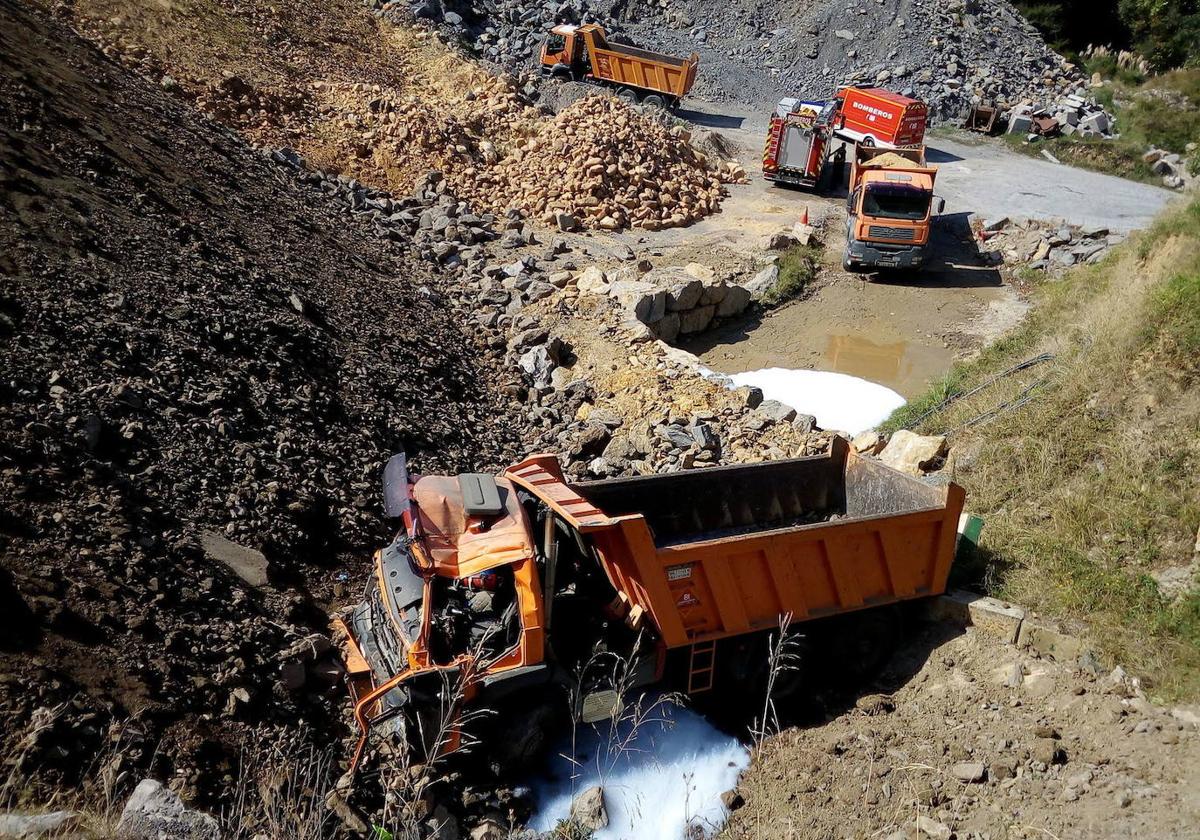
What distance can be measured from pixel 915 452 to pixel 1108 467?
1.66 metres

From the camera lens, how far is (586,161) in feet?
58.0

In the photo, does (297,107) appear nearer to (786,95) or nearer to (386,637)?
(386,637)

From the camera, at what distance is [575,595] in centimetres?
597

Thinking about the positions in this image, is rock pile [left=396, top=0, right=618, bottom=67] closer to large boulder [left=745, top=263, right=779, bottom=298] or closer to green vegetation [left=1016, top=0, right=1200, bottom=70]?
large boulder [left=745, top=263, right=779, bottom=298]

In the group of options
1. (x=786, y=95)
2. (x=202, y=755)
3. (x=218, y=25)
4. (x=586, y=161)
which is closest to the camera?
(x=202, y=755)

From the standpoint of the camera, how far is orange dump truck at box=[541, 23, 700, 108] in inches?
947

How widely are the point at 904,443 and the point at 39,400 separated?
7478mm

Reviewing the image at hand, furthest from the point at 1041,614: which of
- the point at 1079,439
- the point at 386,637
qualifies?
the point at 386,637

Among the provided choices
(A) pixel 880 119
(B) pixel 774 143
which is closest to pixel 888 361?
(B) pixel 774 143

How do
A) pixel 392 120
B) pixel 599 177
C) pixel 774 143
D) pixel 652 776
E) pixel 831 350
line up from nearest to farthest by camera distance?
1. pixel 652 776
2. pixel 831 350
3. pixel 599 177
4. pixel 392 120
5. pixel 774 143

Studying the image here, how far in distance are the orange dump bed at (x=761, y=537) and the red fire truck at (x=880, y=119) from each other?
15.8m

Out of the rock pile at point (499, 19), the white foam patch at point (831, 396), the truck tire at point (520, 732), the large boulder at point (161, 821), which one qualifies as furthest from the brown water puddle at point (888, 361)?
the rock pile at point (499, 19)

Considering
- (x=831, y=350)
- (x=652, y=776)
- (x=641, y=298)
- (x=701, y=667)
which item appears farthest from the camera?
(x=831, y=350)

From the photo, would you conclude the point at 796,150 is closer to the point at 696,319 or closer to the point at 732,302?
the point at 732,302
